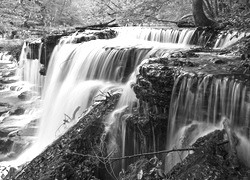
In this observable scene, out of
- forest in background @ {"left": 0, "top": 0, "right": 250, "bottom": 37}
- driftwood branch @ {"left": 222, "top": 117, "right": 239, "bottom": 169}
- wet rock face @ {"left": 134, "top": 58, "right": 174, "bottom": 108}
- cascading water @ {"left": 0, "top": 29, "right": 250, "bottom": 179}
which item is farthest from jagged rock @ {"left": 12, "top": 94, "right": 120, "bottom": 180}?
forest in background @ {"left": 0, "top": 0, "right": 250, "bottom": 37}

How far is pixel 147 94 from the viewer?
16.9ft

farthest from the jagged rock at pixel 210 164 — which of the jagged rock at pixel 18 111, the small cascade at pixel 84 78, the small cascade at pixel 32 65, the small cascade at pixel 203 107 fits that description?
the small cascade at pixel 32 65

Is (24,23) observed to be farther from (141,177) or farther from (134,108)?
(141,177)

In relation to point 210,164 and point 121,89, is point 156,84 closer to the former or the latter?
point 210,164

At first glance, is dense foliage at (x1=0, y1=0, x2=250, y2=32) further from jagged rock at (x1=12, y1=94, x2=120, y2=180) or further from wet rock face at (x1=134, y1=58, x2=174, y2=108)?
jagged rock at (x1=12, y1=94, x2=120, y2=180)

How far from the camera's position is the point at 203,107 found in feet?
15.1

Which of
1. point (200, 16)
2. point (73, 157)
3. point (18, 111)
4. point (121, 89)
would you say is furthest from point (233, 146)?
point (18, 111)

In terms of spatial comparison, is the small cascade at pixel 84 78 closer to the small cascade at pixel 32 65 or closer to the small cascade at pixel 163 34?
the small cascade at pixel 163 34

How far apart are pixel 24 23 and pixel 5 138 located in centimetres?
1640

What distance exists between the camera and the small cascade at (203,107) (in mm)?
4133

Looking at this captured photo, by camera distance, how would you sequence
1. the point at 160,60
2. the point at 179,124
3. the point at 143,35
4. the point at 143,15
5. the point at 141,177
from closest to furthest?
the point at 141,177 → the point at 179,124 → the point at 160,60 → the point at 143,35 → the point at 143,15

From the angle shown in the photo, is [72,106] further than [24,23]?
No

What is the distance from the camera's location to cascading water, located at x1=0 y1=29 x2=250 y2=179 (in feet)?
14.6

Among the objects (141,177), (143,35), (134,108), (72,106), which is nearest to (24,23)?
(143,35)
